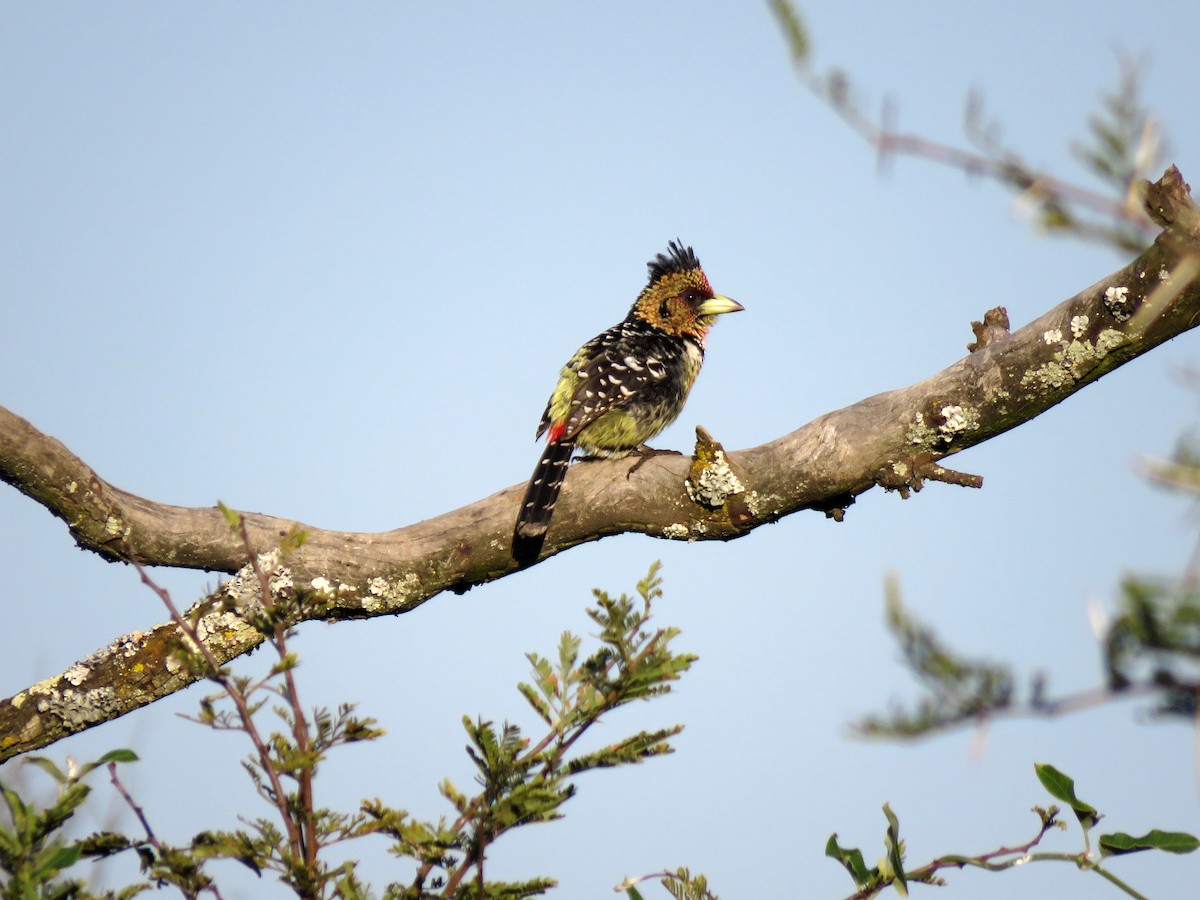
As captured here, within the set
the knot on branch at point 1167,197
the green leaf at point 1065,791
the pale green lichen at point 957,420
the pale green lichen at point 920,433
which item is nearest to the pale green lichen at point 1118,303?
the knot on branch at point 1167,197

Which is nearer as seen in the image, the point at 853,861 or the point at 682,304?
the point at 853,861

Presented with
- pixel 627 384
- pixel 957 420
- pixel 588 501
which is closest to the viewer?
pixel 957 420

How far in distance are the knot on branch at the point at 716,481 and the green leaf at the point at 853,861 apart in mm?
2628

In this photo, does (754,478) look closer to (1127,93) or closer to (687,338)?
(687,338)

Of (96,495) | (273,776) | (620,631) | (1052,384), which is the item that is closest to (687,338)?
(1052,384)

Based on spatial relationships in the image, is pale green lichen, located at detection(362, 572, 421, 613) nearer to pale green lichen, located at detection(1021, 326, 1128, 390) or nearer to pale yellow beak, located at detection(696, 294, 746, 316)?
pale green lichen, located at detection(1021, 326, 1128, 390)

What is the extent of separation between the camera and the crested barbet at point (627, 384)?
488cm

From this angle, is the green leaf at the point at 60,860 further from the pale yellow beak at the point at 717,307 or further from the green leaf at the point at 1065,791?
the pale yellow beak at the point at 717,307

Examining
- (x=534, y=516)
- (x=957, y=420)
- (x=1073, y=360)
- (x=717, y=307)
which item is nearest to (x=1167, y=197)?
(x=1073, y=360)

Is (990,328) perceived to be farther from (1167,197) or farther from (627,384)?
(627,384)

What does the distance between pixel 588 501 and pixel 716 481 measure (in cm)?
61

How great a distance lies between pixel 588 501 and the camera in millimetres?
4895

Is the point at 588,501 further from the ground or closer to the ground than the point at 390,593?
further from the ground

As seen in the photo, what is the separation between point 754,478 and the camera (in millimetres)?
4535
